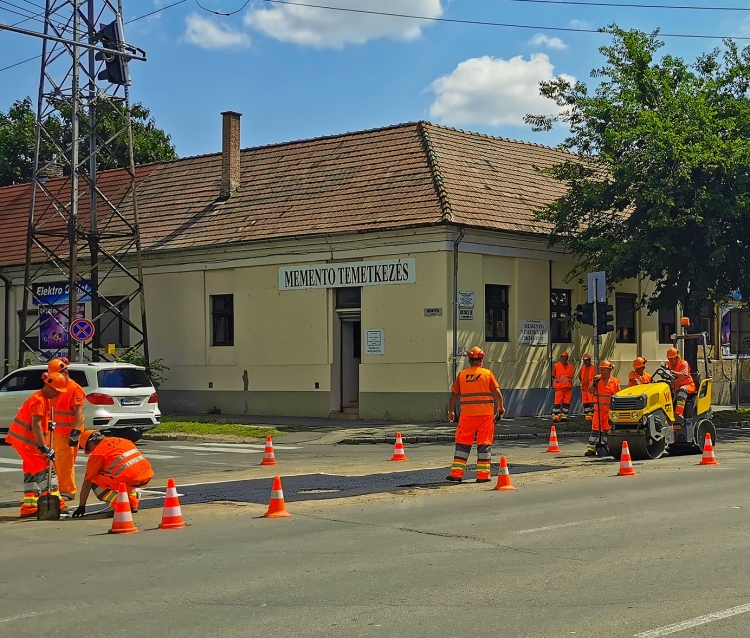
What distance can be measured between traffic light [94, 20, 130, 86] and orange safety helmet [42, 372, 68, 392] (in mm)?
16213

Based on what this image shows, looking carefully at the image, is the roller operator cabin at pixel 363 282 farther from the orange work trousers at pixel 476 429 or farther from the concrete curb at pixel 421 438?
the orange work trousers at pixel 476 429

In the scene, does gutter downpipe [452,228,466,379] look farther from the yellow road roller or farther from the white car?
the yellow road roller

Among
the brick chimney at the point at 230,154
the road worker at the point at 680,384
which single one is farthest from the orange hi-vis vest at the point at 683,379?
the brick chimney at the point at 230,154

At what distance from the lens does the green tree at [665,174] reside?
1006 inches

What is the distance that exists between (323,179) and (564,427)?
11157 mm

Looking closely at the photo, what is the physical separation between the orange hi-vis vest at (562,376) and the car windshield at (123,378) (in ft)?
35.3

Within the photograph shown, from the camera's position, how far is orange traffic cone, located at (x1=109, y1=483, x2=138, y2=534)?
36.2 ft

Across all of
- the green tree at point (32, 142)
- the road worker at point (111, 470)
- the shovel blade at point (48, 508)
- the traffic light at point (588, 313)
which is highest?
the green tree at point (32, 142)

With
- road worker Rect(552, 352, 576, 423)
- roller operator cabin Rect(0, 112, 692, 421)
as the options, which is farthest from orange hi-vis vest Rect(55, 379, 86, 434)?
road worker Rect(552, 352, 576, 423)

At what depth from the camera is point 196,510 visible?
1264cm

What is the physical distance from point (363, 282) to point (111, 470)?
57.5 feet

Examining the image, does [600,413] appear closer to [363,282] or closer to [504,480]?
[504,480]

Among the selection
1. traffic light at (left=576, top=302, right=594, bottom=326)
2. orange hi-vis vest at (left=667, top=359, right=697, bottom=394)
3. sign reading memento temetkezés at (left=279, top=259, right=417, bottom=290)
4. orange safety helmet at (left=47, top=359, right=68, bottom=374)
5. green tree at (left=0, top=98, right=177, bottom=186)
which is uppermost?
green tree at (left=0, top=98, right=177, bottom=186)

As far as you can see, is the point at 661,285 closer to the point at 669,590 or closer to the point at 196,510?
the point at 196,510
